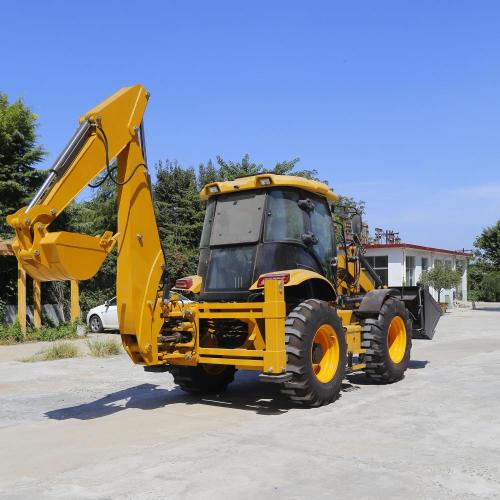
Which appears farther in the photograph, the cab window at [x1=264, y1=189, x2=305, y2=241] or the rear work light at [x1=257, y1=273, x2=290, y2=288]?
the cab window at [x1=264, y1=189, x2=305, y2=241]

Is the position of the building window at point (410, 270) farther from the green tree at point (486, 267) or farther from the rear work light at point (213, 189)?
→ the rear work light at point (213, 189)

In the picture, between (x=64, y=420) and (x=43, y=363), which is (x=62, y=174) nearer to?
(x=64, y=420)

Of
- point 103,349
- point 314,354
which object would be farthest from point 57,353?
point 314,354

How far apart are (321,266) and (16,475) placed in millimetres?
4953

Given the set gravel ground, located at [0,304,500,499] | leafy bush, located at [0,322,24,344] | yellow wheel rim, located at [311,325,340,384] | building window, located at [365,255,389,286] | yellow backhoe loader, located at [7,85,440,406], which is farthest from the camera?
building window, located at [365,255,389,286]

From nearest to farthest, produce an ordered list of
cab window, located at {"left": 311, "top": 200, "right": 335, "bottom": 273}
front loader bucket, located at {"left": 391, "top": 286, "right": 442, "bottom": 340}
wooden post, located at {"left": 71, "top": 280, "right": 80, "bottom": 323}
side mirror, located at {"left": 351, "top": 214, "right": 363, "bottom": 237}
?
cab window, located at {"left": 311, "top": 200, "right": 335, "bottom": 273}
side mirror, located at {"left": 351, "top": 214, "right": 363, "bottom": 237}
front loader bucket, located at {"left": 391, "top": 286, "right": 442, "bottom": 340}
wooden post, located at {"left": 71, "top": 280, "right": 80, "bottom": 323}

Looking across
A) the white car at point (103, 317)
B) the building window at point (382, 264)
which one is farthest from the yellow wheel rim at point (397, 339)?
the building window at point (382, 264)

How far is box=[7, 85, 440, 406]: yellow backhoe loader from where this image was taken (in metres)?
6.87

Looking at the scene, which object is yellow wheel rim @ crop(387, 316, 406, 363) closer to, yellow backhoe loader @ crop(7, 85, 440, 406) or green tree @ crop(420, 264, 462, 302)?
yellow backhoe loader @ crop(7, 85, 440, 406)

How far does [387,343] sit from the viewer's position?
9625 millimetres

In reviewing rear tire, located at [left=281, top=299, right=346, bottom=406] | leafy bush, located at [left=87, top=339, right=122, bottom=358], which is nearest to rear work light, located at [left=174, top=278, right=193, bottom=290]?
rear tire, located at [left=281, top=299, right=346, bottom=406]

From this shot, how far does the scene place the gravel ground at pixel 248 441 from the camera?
475cm

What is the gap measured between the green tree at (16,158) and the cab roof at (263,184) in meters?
14.2

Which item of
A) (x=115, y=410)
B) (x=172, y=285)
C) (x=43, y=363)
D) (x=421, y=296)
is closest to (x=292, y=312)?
(x=172, y=285)
